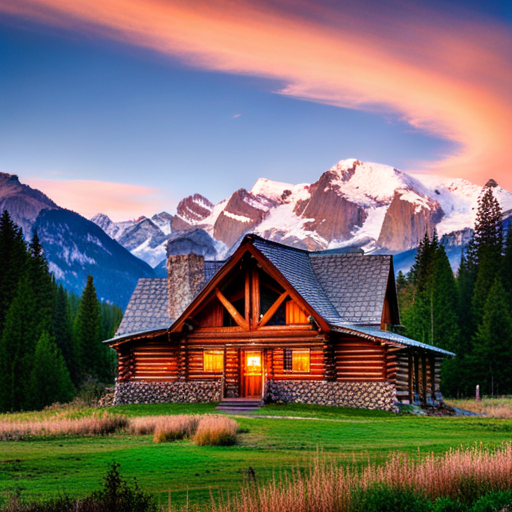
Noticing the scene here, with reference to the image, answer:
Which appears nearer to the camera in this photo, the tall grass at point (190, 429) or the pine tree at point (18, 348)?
the tall grass at point (190, 429)

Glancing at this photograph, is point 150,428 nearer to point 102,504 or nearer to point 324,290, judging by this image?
point 102,504

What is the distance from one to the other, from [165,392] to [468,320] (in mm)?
48209

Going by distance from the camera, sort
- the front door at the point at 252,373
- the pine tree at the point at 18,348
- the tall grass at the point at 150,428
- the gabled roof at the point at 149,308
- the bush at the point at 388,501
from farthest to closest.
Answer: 1. the pine tree at the point at 18,348
2. the gabled roof at the point at 149,308
3. the front door at the point at 252,373
4. the tall grass at the point at 150,428
5. the bush at the point at 388,501

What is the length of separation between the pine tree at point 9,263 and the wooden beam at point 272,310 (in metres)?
44.0

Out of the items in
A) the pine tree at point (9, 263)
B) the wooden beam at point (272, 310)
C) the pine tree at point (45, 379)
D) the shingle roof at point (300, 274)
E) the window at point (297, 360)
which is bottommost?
the pine tree at point (45, 379)

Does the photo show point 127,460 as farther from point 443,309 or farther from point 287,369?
point 443,309

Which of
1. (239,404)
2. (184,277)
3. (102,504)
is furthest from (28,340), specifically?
(102,504)

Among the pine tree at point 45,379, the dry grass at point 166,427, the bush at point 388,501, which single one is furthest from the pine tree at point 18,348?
the bush at point 388,501

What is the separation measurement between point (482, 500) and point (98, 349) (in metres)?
82.8

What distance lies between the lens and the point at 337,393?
37906 mm

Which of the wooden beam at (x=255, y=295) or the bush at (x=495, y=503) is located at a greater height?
the wooden beam at (x=255, y=295)

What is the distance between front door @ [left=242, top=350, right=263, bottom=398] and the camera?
40.7m

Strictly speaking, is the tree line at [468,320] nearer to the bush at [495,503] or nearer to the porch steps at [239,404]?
the porch steps at [239,404]

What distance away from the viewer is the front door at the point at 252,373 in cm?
4066
